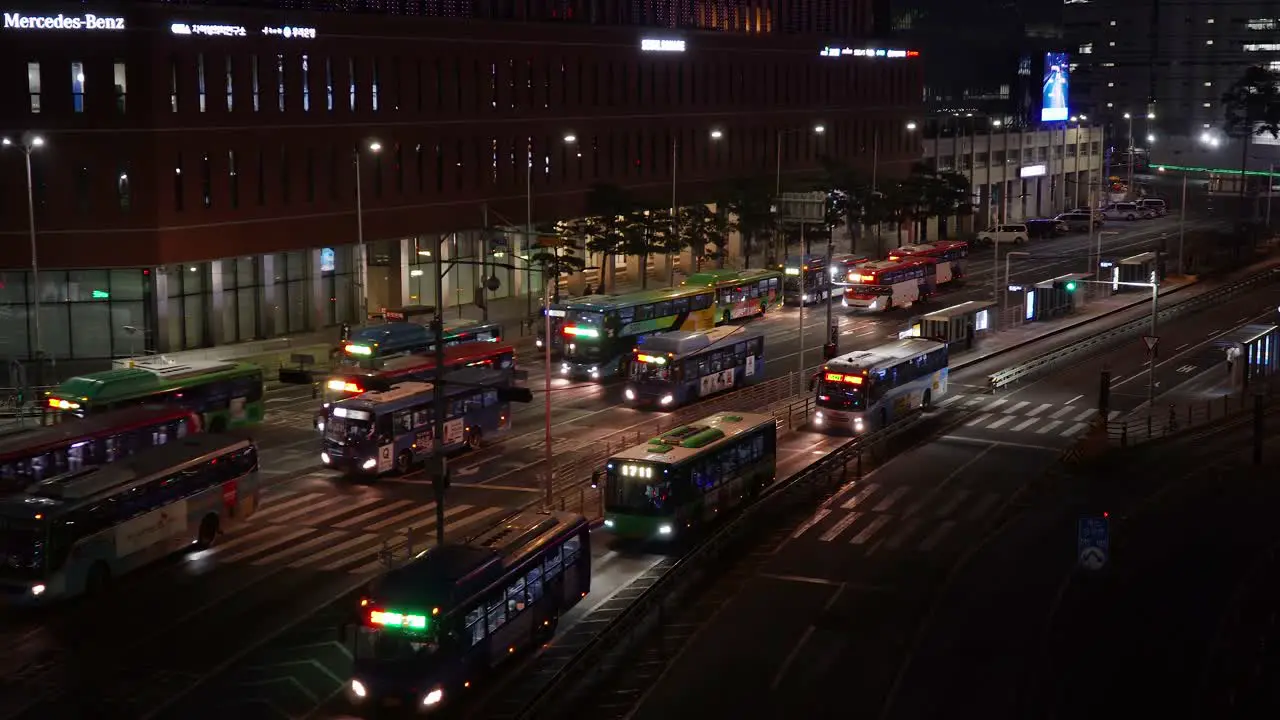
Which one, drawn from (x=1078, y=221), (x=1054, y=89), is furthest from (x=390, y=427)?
(x=1054, y=89)

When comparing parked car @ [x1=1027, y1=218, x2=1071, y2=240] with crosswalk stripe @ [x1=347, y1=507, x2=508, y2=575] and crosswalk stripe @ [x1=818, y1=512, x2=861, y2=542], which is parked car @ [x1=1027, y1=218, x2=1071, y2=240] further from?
crosswalk stripe @ [x1=347, y1=507, x2=508, y2=575]

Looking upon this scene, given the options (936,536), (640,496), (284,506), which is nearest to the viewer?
(640,496)

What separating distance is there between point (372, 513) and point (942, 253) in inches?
2544

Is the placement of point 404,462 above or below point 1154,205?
below

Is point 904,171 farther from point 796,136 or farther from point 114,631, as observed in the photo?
point 114,631

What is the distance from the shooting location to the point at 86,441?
A: 4897 centimetres

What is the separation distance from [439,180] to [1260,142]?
437 ft

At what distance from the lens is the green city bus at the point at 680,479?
144ft

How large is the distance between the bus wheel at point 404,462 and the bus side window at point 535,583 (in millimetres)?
18631

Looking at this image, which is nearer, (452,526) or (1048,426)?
(452,526)

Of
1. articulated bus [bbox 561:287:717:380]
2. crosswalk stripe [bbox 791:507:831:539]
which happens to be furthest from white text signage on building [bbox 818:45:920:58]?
crosswalk stripe [bbox 791:507:831:539]

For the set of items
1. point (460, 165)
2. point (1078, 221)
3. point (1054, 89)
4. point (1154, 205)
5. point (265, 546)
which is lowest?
point (265, 546)

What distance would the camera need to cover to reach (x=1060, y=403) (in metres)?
67.5

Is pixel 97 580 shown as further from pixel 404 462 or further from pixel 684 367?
pixel 684 367
